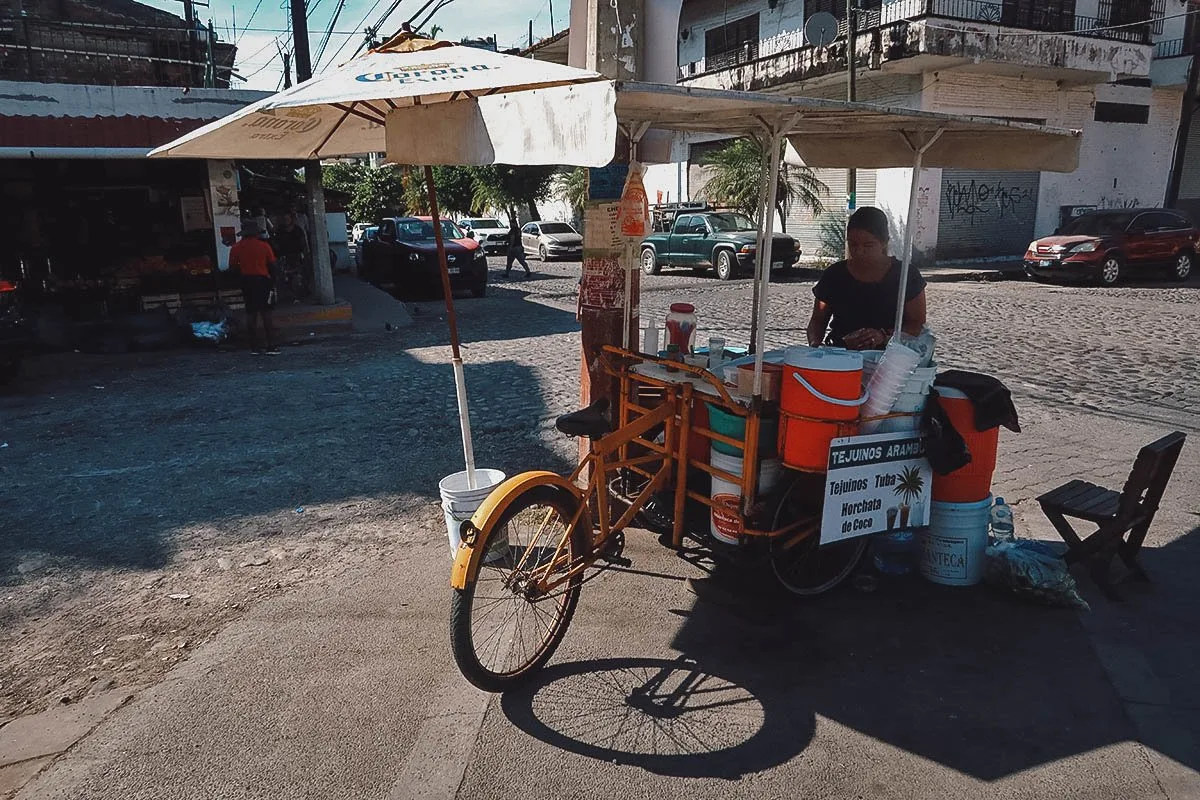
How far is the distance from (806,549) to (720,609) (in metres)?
0.53

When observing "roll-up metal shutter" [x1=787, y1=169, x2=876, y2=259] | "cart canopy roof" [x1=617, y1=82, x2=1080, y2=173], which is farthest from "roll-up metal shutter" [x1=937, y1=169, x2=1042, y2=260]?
"cart canopy roof" [x1=617, y1=82, x2=1080, y2=173]

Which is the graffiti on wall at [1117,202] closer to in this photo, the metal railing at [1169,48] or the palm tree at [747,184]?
the metal railing at [1169,48]

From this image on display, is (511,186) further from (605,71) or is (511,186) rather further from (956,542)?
(956,542)

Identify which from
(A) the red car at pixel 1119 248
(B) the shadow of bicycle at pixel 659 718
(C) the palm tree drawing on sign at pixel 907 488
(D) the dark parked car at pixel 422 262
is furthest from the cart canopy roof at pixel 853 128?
(A) the red car at pixel 1119 248

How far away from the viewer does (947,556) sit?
427 centimetres

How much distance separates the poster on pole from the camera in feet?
12.1

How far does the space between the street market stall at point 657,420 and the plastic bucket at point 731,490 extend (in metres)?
0.01

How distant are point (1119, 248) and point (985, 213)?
23.5 ft

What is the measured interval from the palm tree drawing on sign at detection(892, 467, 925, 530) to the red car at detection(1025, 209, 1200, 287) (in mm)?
17380

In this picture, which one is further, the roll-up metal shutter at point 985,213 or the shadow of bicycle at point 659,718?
the roll-up metal shutter at point 985,213

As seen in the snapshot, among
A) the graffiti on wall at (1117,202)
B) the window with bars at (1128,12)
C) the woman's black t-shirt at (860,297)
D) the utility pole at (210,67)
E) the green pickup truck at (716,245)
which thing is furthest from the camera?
the graffiti on wall at (1117,202)

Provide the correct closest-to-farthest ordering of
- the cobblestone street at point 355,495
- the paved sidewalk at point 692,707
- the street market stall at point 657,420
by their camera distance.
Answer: the paved sidewalk at point 692,707 < the street market stall at point 657,420 < the cobblestone street at point 355,495

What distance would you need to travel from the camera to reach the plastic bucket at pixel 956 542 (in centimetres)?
420

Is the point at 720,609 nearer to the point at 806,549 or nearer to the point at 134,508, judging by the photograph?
the point at 806,549
